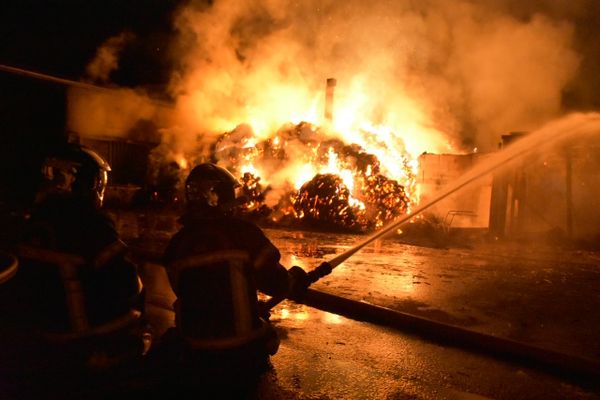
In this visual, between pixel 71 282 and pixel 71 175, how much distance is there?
0.70 m

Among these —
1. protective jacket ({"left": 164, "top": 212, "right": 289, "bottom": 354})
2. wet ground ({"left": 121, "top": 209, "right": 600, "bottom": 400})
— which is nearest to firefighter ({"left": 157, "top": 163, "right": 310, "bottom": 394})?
protective jacket ({"left": 164, "top": 212, "right": 289, "bottom": 354})

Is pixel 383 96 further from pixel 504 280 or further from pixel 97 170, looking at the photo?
pixel 97 170

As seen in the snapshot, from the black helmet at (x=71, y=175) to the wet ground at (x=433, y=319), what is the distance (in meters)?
1.92

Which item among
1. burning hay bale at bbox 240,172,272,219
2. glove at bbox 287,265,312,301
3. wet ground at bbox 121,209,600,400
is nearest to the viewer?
glove at bbox 287,265,312,301

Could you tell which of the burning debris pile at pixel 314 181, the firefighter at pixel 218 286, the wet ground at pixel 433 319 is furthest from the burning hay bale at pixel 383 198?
the firefighter at pixel 218 286

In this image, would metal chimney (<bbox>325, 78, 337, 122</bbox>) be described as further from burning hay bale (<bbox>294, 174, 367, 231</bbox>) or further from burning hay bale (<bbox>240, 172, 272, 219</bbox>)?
burning hay bale (<bbox>294, 174, 367, 231</bbox>)

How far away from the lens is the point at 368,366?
12.4ft

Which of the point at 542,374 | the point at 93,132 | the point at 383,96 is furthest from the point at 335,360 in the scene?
the point at 383,96

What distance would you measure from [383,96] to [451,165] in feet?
22.8

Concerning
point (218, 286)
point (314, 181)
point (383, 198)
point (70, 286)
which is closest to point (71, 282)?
point (70, 286)

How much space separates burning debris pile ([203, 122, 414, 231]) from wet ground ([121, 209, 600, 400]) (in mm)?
4868

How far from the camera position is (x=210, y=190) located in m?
2.68

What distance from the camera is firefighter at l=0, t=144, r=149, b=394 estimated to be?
2.57 meters

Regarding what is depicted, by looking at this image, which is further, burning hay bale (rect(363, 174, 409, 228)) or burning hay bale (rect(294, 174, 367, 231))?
burning hay bale (rect(363, 174, 409, 228))
